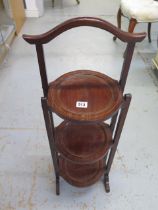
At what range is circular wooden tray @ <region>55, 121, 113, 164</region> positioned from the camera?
0.97m

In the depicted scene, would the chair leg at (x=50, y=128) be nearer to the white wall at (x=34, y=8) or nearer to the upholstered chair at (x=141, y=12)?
the upholstered chair at (x=141, y=12)

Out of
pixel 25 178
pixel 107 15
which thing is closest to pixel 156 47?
pixel 107 15

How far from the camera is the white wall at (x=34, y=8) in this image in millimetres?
3018

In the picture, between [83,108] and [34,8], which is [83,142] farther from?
[34,8]

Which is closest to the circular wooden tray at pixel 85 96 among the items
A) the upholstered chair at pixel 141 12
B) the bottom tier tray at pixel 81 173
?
the bottom tier tray at pixel 81 173

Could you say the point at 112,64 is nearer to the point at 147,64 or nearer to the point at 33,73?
the point at 147,64

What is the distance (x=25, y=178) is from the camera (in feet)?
4.20

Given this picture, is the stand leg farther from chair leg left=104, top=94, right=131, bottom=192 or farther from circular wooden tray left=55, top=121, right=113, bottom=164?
circular wooden tray left=55, top=121, right=113, bottom=164

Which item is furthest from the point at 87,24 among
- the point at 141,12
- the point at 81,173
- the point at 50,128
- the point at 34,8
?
the point at 34,8

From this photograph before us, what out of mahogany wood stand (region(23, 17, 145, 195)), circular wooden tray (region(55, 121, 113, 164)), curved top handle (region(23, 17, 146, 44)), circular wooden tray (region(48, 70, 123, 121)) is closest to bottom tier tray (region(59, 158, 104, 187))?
mahogany wood stand (region(23, 17, 145, 195))

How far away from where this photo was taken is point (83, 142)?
3.34ft

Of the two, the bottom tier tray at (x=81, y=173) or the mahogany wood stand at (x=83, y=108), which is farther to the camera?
the bottom tier tray at (x=81, y=173)

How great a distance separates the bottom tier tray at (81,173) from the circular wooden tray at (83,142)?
0.25 m

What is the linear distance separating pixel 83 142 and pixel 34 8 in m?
2.68
